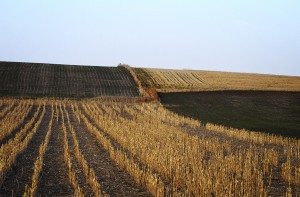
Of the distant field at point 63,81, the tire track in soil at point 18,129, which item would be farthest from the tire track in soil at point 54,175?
the distant field at point 63,81

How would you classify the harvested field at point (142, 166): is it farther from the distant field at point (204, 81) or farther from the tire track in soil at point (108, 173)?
the distant field at point (204, 81)

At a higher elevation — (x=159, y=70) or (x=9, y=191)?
(x=159, y=70)

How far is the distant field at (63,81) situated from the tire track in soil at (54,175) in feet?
102

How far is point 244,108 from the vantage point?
39469mm

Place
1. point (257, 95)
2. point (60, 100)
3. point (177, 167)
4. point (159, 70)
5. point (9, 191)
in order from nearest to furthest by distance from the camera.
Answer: point (9, 191) < point (177, 167) < point (60, 100) < point (257, 95) < point (159, 70)

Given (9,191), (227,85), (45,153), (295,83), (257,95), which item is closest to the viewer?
(9,191)

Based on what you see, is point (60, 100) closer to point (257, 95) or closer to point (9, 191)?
point (257, 95)

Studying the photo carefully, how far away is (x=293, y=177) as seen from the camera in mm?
12289

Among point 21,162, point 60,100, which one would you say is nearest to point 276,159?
point 21,162

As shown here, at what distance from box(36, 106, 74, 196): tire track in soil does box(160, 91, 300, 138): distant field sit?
1466 cm

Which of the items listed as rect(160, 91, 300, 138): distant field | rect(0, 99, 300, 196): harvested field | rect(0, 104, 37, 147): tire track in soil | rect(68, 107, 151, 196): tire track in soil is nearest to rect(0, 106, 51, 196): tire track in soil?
rect(0, 99, 300, 196): harvested field

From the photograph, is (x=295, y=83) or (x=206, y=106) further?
(x=295, y=83)

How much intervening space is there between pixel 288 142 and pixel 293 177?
9.09 metres

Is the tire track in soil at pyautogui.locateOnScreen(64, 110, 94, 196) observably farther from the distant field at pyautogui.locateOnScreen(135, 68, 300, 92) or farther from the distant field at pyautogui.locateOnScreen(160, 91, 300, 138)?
the distant field at pyautogui.locateOnScreen(135, 68, 300, 92)
